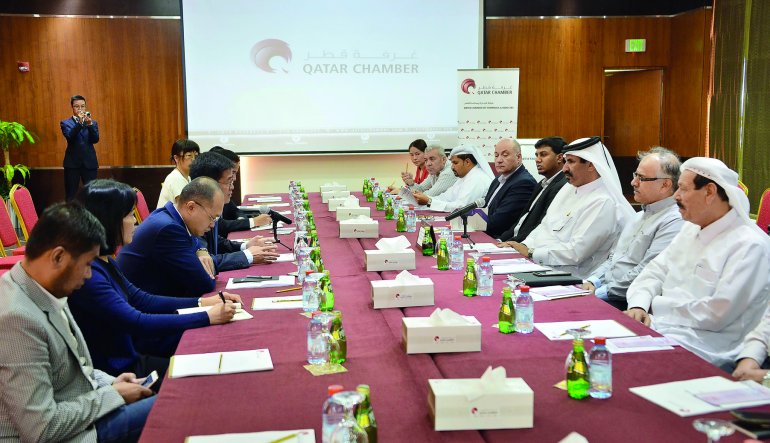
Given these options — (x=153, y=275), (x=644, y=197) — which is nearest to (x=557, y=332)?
(x=644, y=197)

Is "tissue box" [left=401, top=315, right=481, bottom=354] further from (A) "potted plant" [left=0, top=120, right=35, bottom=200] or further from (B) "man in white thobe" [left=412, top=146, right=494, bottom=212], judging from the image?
(A) "potted plant" [left=0, top=120, right=35, bottom=200]

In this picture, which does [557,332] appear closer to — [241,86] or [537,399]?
[537,399]

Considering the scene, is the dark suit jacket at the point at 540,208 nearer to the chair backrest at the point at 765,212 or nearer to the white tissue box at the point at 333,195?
the chair backrest at the point at 765,212

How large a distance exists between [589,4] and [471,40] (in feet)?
6.78

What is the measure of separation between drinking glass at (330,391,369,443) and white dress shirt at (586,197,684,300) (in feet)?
8.59

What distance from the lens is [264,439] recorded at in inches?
64.2

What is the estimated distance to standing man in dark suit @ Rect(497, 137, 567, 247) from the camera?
205 inches

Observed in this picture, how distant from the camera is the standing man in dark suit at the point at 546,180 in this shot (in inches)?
205

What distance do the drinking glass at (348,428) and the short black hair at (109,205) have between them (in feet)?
4.60

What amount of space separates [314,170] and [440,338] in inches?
323

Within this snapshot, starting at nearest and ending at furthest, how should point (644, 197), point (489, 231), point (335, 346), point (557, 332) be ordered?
1. point (335, 346)
2. point (557, 332)
3. point (644, 197)
4. point (489, 231)

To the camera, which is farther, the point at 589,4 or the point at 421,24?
the point at 589,4

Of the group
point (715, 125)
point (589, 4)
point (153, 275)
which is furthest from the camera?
point (589, 4)

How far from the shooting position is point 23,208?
16.6 feet
